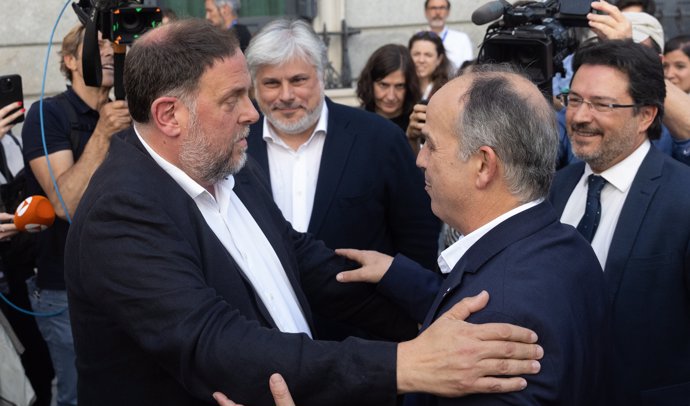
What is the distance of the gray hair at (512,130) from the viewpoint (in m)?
2.19

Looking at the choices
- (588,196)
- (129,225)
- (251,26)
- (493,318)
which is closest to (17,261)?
(129,225)

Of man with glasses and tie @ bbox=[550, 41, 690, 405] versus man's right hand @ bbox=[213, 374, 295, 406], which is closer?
man's right hand @ bbox=[213, 374, 295, 406]

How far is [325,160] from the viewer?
3906 mm

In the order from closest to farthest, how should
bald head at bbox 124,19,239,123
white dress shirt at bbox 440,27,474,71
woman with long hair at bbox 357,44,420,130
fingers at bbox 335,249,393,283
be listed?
1. bald head at bbox 124,19,239,123
2. fingers at bbox 335,249,393,283
3. woman with long hair at bbox 357,44,420,130
4. white dress shirt at bbox 440,27,474,71

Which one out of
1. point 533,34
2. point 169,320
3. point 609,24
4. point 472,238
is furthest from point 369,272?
point 609,24

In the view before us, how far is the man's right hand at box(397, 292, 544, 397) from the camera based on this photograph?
2006 mm

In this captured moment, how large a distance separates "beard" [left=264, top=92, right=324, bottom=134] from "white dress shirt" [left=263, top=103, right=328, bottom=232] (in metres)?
0.06

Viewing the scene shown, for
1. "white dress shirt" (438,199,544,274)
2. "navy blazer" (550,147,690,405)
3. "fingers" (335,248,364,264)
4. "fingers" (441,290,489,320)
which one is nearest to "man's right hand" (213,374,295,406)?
"fingers" (441,290,489,320)

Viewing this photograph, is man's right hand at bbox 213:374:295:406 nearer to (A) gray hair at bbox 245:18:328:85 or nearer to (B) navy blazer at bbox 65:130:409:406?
(B) navy blazer at bbox 65:130:409:406

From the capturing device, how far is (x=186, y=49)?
241cm

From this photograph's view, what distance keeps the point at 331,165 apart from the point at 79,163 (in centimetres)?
119

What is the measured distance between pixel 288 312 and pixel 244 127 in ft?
1.82

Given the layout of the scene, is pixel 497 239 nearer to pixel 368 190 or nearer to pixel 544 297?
pixel 544 297

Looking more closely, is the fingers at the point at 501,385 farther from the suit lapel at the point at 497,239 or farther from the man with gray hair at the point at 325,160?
the man with gray hair at the point at 325,160
